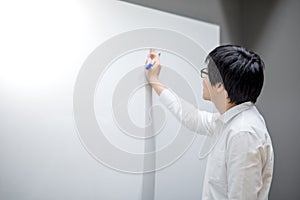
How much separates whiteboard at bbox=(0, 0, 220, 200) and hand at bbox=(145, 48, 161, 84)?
24 mm

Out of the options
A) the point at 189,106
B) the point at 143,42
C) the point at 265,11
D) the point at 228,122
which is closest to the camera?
the point at 228,122

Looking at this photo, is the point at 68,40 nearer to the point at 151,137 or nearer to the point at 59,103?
the point at 59,103

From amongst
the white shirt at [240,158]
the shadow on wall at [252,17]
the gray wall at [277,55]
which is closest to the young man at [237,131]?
the white shirt at [240,158]

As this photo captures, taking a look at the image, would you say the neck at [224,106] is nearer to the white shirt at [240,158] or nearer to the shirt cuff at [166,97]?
the white shirt at [240,158]

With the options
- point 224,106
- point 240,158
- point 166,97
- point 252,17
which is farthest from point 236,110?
point 252,17

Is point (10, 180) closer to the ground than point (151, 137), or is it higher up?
closer to the ground

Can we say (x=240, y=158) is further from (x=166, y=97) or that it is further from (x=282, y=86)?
(x=282, y=86)

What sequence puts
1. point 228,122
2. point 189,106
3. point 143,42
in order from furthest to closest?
point 189,106
point 143,42
point 228,122

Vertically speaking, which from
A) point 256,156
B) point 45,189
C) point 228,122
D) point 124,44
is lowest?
point 45,189

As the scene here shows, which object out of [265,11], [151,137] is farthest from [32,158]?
[265,11]

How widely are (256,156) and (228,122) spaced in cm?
15

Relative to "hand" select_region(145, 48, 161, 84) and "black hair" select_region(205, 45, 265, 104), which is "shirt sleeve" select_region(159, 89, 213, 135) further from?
"black hair" select_region(205, 45, 265, 104)

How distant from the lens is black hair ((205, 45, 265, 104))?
3.16 feet

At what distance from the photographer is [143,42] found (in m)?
1.12
